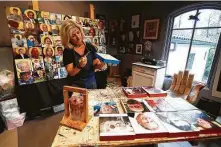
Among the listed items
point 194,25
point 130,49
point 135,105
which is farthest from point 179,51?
point 135,105

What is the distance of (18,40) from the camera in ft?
5.66

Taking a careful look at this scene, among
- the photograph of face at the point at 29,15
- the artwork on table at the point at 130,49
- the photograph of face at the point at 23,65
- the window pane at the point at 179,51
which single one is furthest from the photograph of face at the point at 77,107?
the artwork on table at the point at 130,49

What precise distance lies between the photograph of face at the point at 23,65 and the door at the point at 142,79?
217 centimetres

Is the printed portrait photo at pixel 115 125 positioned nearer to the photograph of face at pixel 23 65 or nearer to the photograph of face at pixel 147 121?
the photograph of face at pixel 147 121

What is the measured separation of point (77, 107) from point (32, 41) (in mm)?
1511

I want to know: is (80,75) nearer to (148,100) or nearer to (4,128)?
(148,100)

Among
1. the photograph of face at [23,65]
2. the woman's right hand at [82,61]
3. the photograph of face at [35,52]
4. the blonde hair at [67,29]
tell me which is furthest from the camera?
the photograph of face at [35,52]

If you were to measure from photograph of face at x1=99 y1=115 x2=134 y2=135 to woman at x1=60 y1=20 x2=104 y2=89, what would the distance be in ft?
1.93

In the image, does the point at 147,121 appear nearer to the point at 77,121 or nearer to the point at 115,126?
the point at 115,126

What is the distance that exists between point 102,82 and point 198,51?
2085 millimetres

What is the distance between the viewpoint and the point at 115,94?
1273 mm

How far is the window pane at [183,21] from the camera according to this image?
2.64 meters

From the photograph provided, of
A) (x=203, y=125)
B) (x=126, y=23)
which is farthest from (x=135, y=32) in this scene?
(x=203, y=125)

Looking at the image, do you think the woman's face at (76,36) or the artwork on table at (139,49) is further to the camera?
the artwork on table at (139,49)
